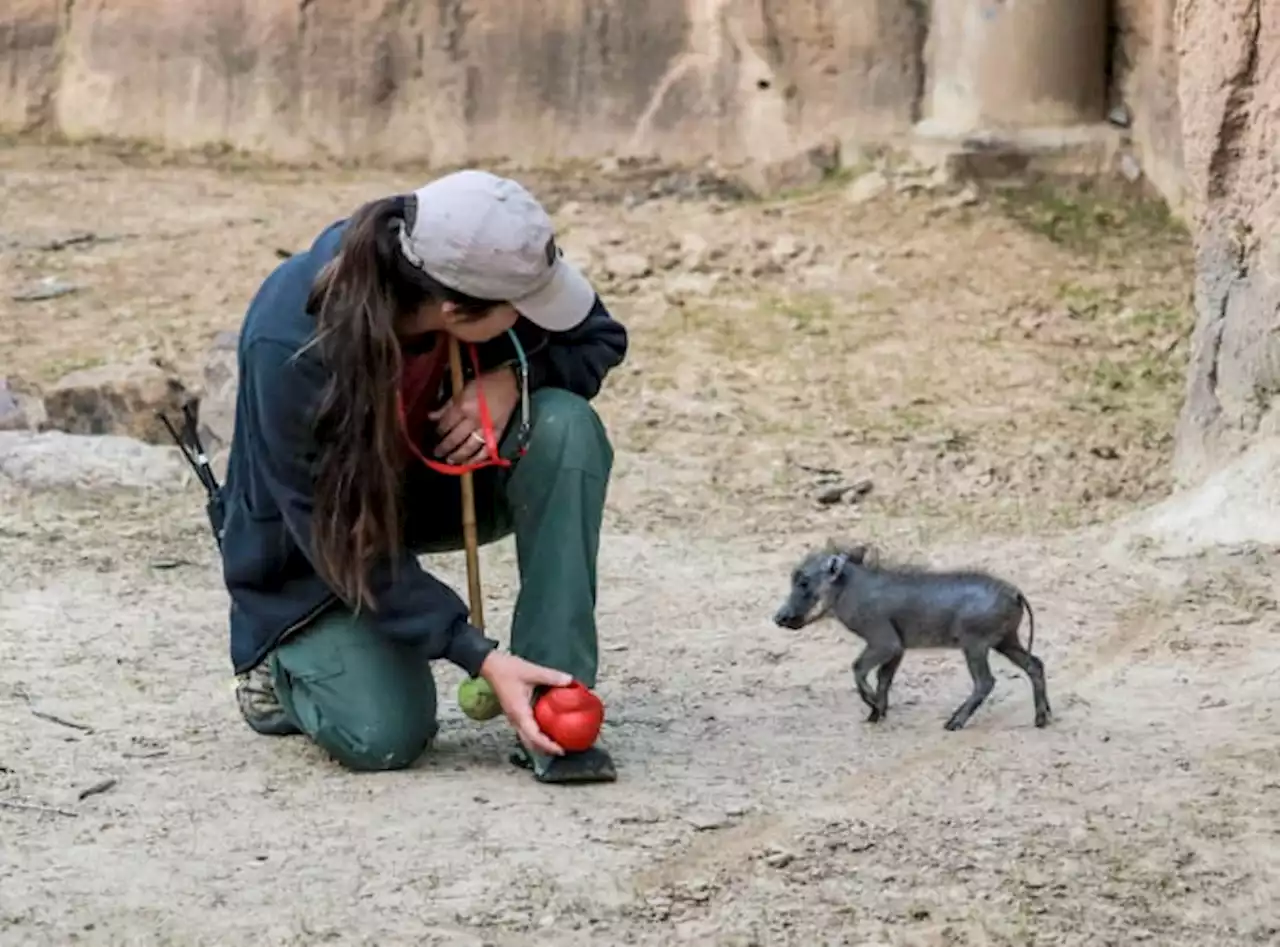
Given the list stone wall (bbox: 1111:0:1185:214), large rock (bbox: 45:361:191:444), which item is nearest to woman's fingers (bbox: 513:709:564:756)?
large rock (bbox: 45:361:191:444)

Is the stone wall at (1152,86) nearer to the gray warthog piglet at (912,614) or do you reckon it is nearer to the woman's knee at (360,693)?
the gray warthog piglet at (912,614)

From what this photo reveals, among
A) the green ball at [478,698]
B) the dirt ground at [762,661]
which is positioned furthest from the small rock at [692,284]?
the green ball at [478,698]

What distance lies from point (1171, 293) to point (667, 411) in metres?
1.93

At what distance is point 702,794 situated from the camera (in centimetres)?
323

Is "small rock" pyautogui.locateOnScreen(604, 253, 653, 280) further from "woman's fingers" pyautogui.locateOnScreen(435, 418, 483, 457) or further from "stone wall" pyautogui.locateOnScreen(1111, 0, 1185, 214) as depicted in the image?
"woman's fingers" pyautogui.locateOnScreen(435, 418, 483, 457)

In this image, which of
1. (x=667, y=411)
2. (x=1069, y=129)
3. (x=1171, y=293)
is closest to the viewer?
(x=667, y=411)

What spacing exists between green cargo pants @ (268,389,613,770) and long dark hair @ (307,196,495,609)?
21 cm

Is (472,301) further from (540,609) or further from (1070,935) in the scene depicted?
(1070,935)

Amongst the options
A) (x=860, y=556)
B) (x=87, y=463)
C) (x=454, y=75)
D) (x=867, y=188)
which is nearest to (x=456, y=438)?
(x=860, y=556)

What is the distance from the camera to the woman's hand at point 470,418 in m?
3.27

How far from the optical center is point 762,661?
13.6ft

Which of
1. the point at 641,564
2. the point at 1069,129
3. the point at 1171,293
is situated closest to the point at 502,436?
the point at 641,564

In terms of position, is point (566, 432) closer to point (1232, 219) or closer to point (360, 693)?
point (360, 693)

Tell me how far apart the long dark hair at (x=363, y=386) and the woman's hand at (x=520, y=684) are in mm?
220
